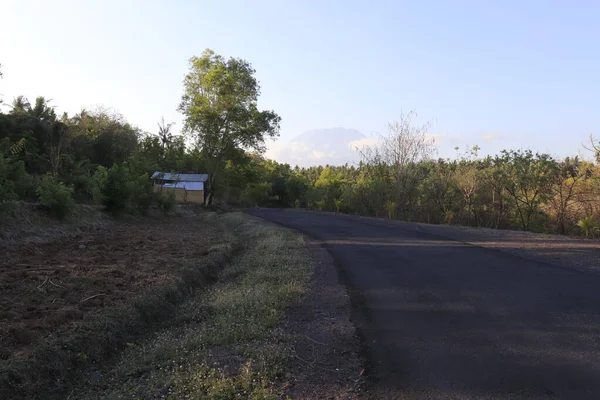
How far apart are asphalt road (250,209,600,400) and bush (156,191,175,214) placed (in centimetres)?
1724

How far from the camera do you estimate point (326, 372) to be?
4172 millimetres

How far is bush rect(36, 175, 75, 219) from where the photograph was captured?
12969mm

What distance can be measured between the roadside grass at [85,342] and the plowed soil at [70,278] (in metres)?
0.14

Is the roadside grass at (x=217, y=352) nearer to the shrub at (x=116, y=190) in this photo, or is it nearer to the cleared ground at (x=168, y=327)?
the cleared ground at (x=168, y=327)

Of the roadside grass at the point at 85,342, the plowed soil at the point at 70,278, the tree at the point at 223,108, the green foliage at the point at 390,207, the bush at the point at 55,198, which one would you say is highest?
the tree at the point at 223,108

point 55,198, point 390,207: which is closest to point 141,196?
point 55,198

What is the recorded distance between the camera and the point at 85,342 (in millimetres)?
5043

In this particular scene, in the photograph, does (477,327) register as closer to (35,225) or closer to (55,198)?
(35,225)

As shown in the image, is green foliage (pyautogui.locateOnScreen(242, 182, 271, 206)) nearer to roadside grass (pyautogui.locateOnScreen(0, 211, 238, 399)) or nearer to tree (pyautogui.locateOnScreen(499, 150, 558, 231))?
tree (pyautogui.locateOnScreen(499, 150, 558, 231))

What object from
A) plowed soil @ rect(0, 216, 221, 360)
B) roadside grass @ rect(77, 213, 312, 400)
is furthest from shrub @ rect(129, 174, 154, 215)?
roadside grass @ rect(77, 213, 312, 400)

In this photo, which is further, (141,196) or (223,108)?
(223,108)

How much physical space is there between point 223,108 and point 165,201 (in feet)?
40.1

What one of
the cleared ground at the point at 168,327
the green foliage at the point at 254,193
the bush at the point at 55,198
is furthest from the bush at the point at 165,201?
the green foliage at the point at 254,193

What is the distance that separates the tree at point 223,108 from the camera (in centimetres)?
3362
